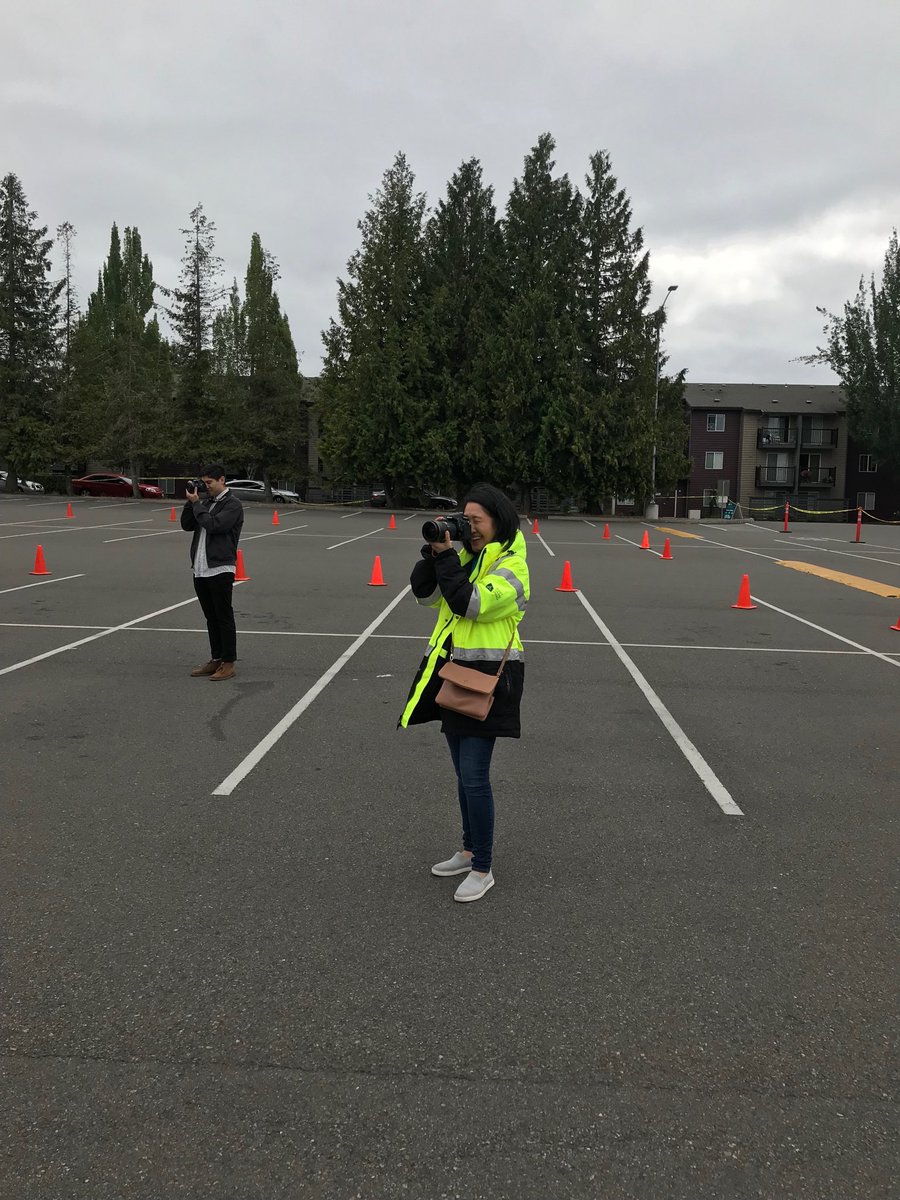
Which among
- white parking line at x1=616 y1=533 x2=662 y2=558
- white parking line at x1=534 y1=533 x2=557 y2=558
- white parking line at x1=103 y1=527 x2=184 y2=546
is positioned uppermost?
white parking line at x1=103 y1=527 x2=184 y2=546

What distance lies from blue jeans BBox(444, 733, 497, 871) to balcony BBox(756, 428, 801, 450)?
67.5 meters

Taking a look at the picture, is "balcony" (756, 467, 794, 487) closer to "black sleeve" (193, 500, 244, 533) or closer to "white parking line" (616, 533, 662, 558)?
"white parking line" (616, 533, 662, 558)

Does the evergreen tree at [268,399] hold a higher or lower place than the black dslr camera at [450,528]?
higher

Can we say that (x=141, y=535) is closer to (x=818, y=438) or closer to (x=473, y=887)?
(x=473, y=887)

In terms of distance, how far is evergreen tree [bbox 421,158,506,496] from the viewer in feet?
147

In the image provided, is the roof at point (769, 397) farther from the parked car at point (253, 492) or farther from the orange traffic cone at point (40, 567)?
the orange traffic cone at point (40, 567)

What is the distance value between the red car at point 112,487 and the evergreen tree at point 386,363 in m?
11.4

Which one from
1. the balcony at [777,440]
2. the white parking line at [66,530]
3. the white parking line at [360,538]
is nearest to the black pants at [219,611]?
the white parking line at [360,538]

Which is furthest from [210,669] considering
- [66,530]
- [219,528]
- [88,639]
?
[66,530]

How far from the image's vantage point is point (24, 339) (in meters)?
49.6

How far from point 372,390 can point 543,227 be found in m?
12.0

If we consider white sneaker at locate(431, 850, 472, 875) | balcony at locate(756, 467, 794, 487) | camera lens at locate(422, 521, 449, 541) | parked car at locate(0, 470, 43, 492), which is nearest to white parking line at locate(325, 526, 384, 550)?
white sneaker at locate(431, 850, 472, 875)

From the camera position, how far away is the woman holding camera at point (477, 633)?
364 centimetres

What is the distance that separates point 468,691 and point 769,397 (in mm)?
71814
